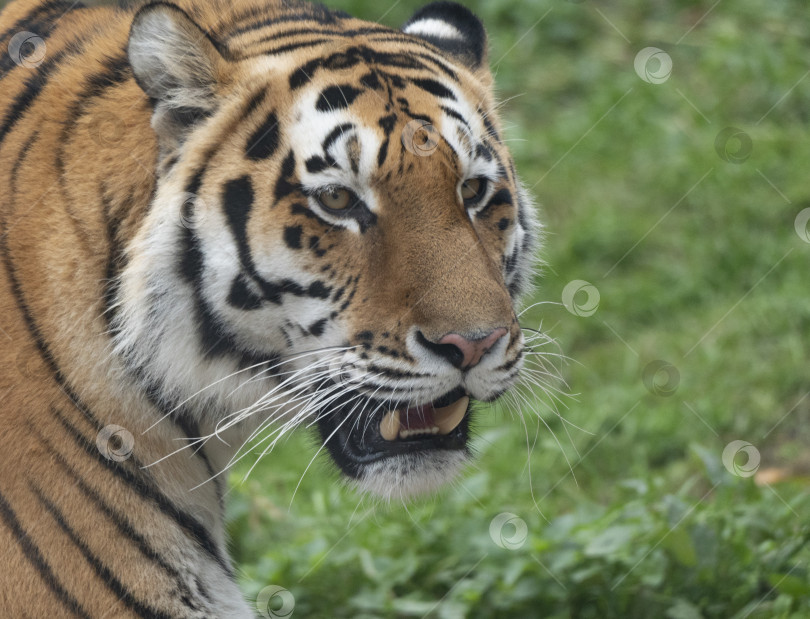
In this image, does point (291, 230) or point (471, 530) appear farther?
point (471, 530)

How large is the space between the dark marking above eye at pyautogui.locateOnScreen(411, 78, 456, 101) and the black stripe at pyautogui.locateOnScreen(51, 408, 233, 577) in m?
1.09

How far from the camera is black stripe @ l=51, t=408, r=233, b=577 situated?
7.47ft

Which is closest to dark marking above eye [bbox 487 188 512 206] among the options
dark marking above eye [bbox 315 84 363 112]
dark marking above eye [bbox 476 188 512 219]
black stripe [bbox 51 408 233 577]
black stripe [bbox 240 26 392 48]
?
dark marking above eye [bbox 476 188 512 219]

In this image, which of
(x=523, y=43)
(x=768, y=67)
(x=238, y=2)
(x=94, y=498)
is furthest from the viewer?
(x=523, y=43)

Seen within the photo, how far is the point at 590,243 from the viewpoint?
550 cm

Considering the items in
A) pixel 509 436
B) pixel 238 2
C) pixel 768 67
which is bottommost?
pixel 509 436

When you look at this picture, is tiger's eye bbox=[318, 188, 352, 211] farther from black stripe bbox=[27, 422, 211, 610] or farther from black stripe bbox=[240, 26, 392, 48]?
black stripe bbox=[27, 422, 211, 610]

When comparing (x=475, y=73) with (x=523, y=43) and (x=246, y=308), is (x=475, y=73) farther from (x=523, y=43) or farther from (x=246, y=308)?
A: (x=523, y=43)

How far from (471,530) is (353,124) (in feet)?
5.19

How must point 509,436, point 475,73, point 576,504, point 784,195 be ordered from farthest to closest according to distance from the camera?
point 784,195 < point 509,436 < point 576,504 < point 475,73

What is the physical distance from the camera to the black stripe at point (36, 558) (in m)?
2.19

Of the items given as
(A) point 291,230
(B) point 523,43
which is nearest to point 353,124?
(A) point 291,230

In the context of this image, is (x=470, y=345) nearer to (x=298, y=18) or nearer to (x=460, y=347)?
(x=460, y=347)

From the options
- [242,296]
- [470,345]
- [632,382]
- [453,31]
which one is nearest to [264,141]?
[242,296]
